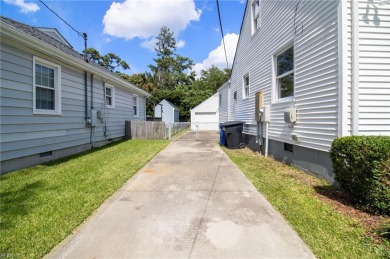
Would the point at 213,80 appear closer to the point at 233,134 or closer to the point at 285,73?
the point at 233,134

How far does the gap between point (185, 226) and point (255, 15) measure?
8.98 meters

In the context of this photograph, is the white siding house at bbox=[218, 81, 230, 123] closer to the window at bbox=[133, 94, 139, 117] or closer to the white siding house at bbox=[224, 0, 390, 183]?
the window at bbox=[133, 94, 139, 117]

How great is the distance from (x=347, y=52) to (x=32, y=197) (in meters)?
6.12

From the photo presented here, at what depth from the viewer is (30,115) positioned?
620cm

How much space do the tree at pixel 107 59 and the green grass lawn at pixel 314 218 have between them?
42.4 metres

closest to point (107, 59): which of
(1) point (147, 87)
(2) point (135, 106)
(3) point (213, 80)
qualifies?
(1) point (147, 87)

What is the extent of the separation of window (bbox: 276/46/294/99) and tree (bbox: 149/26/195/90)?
4211 cm

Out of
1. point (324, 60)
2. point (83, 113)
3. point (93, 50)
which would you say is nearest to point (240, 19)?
point (324, 60)

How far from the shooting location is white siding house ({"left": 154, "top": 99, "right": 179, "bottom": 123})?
119 ft

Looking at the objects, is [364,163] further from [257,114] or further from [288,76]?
[257,114]

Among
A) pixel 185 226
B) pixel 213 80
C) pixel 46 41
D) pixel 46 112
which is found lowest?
pixel 185 226

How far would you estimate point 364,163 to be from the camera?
10.6 feet

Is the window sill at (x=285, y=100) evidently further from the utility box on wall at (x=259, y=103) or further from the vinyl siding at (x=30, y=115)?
the vinyl siding at (x=30, y=115)

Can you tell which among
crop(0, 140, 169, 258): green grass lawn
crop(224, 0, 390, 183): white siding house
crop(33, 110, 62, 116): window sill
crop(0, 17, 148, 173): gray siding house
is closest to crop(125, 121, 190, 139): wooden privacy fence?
crop(0, 17, 148, 173): gray siding house
